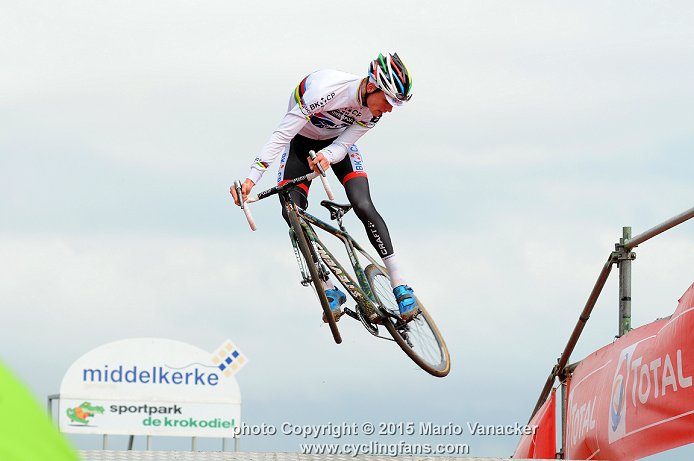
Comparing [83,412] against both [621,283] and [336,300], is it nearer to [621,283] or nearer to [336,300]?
[336,300]

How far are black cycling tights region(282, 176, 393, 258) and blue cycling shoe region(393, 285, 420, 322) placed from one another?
341 millimetres

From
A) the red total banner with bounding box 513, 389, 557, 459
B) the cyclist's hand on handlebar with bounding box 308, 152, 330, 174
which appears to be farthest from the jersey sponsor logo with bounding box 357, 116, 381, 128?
the red total banner with bounding box 513, 389, 557, 459

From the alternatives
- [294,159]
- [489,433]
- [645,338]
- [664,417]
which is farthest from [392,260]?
[664,417]

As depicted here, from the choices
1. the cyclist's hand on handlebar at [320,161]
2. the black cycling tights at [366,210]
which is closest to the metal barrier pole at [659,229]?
the black cycling tights at [366,210]

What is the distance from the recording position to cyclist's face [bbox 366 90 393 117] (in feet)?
26.3

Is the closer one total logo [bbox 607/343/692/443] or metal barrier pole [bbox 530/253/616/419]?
total logo [bbox 607/343/692/443]

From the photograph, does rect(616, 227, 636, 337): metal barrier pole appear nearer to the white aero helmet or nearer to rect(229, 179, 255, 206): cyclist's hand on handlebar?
the white aero helmet

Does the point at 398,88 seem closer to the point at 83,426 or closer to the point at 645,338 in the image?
the point at 645,338

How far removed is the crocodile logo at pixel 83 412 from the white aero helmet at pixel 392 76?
316cm

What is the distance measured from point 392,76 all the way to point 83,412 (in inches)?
132

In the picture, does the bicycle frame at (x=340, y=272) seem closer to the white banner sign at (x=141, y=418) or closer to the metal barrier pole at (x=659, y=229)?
the white banner sign at (x=141, y=418)

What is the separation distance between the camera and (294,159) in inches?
337

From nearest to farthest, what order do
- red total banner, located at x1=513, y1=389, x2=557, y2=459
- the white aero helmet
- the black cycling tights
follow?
the white aero helmet < the black cycling tights < red total banner, located at x1=513, y1=389, x2=557, y2=459

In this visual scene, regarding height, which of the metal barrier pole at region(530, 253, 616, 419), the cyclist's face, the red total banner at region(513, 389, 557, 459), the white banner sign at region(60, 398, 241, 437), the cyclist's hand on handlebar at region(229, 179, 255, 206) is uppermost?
the cyclist's face
